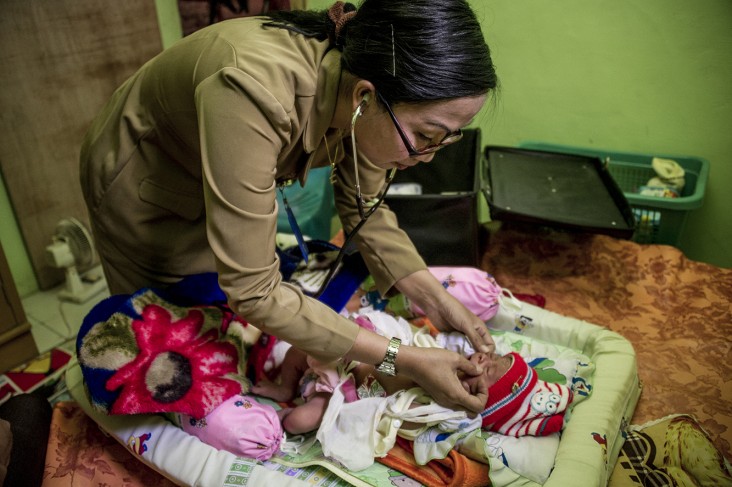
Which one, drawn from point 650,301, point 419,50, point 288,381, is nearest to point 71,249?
point 288,381

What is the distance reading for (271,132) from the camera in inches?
35.1

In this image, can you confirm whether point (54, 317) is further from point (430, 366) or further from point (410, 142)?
point (410, 142)

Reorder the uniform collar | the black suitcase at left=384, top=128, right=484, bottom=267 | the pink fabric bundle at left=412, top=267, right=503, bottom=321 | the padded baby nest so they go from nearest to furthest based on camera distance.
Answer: the uniform collar → the padded baby nest → the pink fabric bundle at left=412, top=267, right=503, bottom=321 → the black suitcase at left=384, top=128, right=484, bottom=267

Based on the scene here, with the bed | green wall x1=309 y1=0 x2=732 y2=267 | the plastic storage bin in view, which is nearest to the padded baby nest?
the bed

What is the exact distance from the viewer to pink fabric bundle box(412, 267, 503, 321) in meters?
1.50

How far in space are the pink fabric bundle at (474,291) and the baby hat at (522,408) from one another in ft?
0.98

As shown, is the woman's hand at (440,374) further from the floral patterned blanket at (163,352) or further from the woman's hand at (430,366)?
the floral patterned blanket at (163,352)

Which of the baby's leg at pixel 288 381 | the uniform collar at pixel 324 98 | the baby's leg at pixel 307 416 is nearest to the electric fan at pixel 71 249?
the baby's leg at pixel 288 381

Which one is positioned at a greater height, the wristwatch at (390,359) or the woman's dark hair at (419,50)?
the woman's dark hair at (419,50)

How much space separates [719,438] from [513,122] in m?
1.60

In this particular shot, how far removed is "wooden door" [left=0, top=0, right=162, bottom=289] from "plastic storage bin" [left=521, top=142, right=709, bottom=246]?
1.86 meters

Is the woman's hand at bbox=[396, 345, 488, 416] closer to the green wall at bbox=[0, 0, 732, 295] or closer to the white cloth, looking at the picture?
the white cloth

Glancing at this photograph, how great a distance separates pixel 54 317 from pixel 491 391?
1816mm

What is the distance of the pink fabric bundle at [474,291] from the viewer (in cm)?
150
